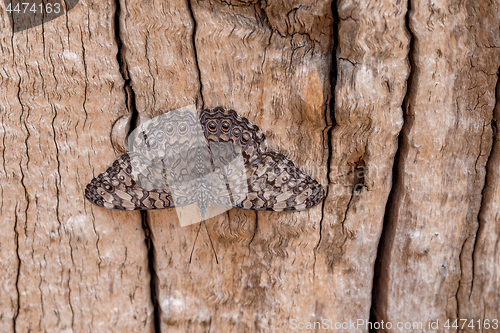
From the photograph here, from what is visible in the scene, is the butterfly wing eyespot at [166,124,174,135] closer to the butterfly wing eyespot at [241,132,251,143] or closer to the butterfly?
the butterfly

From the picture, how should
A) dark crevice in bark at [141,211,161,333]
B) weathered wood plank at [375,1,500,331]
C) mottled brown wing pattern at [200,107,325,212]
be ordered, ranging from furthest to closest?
dark crevice in bark at [141,211,161,333]
mottled brown wing pattern at [200,107,325,212]
weathered wood plank at [375,1,500,331]

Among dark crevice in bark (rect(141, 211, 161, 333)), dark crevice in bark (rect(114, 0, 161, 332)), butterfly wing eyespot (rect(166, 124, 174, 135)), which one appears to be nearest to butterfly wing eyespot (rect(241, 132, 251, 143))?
butterfly wing eyespot (rect(166, 124, 174, 135))

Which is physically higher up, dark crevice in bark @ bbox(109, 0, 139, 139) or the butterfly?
dark crevice in bark @ bbox(109, 0, 139, 139)

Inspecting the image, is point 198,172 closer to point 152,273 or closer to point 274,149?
point 274,149

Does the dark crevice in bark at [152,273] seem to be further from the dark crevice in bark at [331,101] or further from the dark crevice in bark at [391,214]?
the dark crevice in bark at [391,214]

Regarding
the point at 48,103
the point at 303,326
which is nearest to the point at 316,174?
the point at 303,326

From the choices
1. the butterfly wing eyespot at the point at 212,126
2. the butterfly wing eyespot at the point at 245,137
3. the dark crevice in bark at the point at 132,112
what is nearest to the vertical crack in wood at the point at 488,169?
the butterfly wing eyespot at the point at 245,137

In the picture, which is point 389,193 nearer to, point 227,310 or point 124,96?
point 227,310
